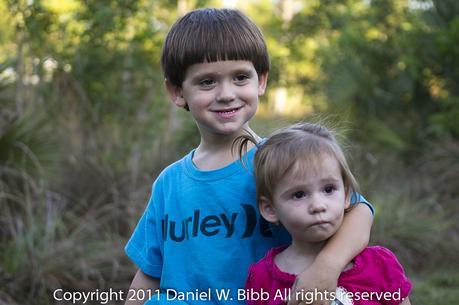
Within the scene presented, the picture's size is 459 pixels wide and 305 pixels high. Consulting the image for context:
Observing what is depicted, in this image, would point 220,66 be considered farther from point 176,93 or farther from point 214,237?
point 214,237

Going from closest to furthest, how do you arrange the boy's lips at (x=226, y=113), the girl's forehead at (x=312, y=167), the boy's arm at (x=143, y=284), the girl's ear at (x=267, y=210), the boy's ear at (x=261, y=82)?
the girl's forehead at (x=312, y=167) < the girl's ear at (x=267, y=210) < the boy's lips at (x=226, y=113) < the boy's ear at (x=261, y=82) < the boy's arm at (x=143, y=284)

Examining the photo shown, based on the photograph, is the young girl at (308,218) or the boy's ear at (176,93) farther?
the boy's ear at (176,93)

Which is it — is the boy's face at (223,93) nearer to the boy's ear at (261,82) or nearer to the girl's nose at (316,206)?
the boy's ear at (261,82)

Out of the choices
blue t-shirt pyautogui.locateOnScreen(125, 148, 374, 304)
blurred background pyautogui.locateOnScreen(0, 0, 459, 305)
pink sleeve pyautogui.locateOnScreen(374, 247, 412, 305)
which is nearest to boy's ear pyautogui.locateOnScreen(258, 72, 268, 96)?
blue t-shirt pyautogui.locateOnScreen(125, 148, 374, 304)

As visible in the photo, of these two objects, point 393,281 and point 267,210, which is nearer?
point 393,281

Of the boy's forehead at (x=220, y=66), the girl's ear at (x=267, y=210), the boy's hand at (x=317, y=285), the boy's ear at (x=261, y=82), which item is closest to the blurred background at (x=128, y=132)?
the boy's ear at (x=261, y=82)

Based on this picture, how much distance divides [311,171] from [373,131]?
20.6ft

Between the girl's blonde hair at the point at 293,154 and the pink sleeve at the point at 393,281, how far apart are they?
277 mm

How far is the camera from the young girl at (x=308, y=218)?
2.40 m

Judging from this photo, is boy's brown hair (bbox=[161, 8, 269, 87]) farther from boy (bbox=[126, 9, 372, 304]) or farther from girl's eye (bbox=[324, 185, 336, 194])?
girl's eye (bbox=[324, 185, 336, 194])

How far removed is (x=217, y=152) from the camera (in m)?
2.77

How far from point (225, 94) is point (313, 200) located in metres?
0.53

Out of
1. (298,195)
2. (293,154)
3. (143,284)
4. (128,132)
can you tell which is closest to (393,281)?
(298,195)

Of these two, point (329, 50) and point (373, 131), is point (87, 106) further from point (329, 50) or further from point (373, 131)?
point (329, 50)
